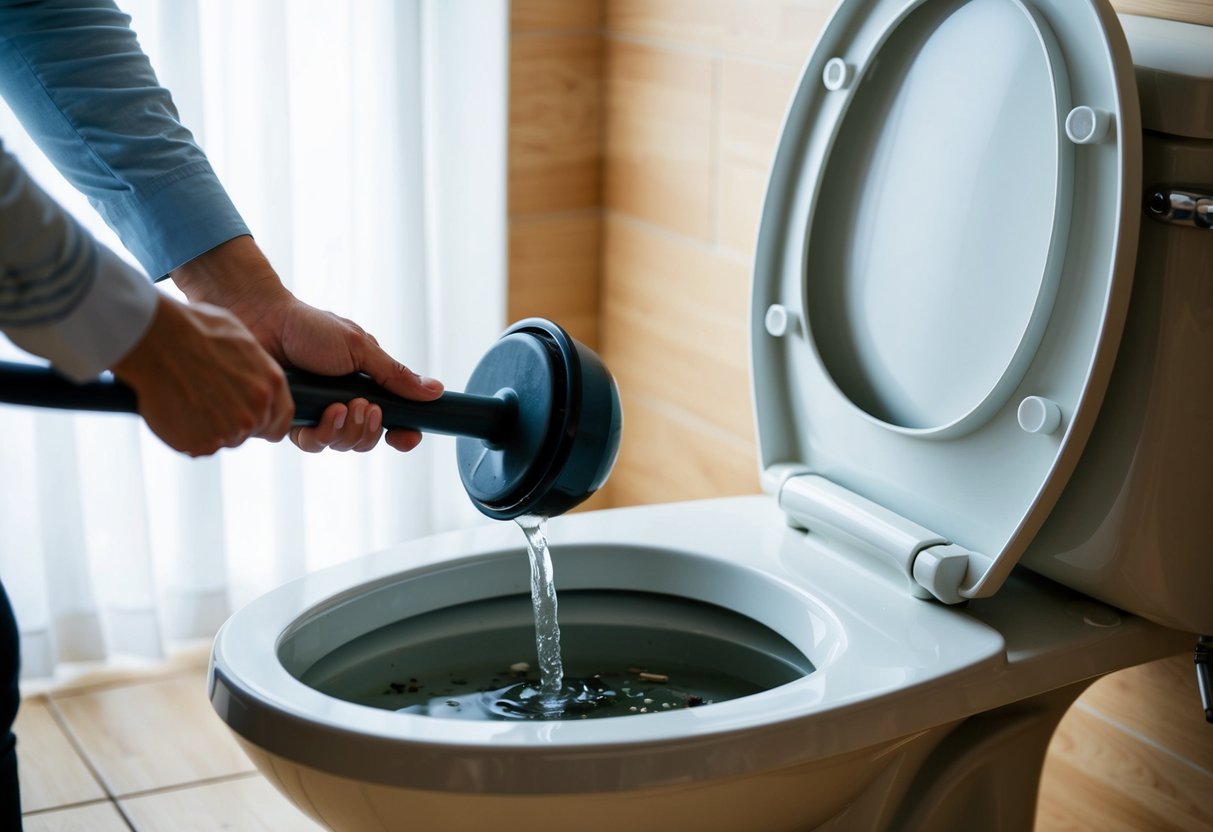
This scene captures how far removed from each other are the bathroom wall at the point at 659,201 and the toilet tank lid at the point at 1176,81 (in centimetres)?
49

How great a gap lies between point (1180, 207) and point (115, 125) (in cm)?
74

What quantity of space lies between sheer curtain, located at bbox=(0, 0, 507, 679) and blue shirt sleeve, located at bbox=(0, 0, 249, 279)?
53 cm

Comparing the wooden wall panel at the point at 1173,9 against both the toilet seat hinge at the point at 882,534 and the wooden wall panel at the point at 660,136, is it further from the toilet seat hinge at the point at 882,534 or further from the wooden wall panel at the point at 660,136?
the wooden wall panel at the point at 660,136

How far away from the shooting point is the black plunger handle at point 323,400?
2.50 ft

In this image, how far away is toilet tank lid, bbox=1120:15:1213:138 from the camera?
0.91 meters

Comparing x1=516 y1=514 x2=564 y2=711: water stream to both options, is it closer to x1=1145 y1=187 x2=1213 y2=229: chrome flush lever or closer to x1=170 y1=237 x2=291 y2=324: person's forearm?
x1=170 y1=237 x2=291 y2=324: person's forearm

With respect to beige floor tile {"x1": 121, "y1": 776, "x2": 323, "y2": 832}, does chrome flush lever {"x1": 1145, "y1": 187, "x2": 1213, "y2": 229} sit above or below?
above

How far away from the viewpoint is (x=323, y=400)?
2.93 ft

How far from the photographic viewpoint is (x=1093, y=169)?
940 millimetres

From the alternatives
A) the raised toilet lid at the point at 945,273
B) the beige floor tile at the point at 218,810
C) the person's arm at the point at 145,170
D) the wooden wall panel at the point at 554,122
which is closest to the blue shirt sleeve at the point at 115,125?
the person's arm at the point at 145,170

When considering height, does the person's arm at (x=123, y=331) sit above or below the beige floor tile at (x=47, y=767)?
above

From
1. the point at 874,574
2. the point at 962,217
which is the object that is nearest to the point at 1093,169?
the point at 962,217

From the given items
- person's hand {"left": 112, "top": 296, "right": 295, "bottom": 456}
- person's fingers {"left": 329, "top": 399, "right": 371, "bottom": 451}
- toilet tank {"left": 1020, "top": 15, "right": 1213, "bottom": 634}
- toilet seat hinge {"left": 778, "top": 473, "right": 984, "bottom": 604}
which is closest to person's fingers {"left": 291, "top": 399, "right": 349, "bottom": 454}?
person's fingers {"left": 329, "top": 399, "right": 371, "bottom": 451}

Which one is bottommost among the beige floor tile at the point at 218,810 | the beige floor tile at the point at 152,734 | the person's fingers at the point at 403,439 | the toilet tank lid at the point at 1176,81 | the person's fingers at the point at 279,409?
the beige floor tile at the point at 152,734
